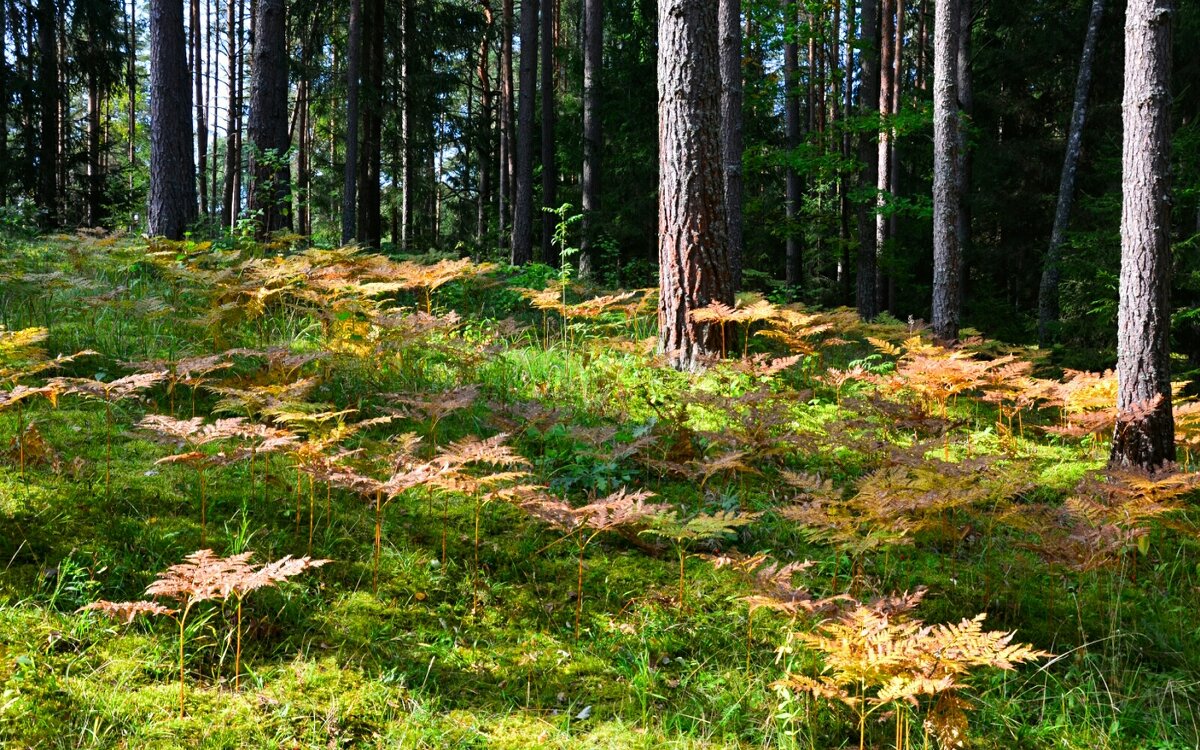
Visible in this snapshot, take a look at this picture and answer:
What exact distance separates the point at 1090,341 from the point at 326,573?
1140 centimetres

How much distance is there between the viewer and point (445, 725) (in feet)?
7.89

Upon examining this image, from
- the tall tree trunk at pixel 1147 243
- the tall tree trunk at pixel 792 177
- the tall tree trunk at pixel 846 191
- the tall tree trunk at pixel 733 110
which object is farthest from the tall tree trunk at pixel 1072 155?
the tall tree trunk at pixel 1147 243

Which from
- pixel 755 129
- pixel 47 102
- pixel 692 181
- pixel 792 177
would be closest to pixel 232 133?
pixel 47 102

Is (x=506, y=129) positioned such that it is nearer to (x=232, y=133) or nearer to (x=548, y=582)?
(x=232, y=133)

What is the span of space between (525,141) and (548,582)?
14.1 m

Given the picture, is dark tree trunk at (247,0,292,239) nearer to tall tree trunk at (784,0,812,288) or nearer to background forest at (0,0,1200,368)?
background forest at (0,0,1200,368)

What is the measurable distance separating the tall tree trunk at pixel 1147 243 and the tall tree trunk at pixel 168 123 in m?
10.1

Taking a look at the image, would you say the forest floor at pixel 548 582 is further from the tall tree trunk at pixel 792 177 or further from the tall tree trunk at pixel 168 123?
the tall tree trunk at pixel 792 177

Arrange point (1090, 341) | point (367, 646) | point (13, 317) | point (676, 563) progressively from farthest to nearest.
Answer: point (1090, 341), point (13, 317), point (676, 563), point (367, 646)

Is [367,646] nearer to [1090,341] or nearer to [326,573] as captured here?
[326,573]

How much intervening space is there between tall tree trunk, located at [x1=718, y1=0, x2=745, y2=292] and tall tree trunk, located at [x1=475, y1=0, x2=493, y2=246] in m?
10.2

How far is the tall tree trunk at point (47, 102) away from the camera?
52.0 feet

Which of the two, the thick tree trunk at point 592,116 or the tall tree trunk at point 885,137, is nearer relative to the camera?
the thick tree trunk at point 592,116

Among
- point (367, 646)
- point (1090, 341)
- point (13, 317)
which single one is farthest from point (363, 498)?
point (1090, 341)
